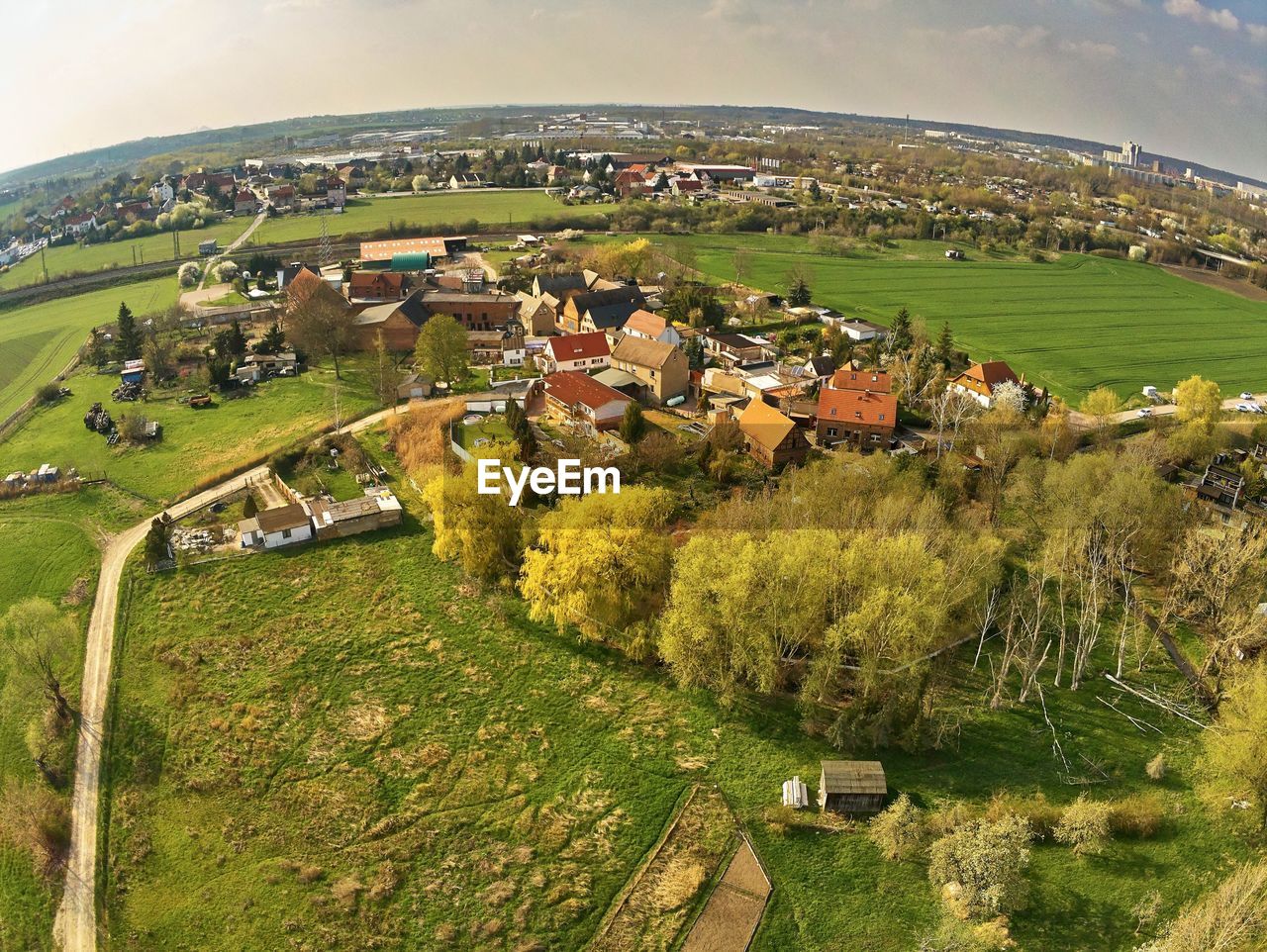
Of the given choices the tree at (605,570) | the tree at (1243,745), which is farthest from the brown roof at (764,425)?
the tree at (1243,745)

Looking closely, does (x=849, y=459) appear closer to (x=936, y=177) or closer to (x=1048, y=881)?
(x=1048, y=881)

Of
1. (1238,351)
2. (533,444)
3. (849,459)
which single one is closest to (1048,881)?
(849,459)

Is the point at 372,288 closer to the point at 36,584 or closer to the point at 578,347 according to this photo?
the point at 578,347

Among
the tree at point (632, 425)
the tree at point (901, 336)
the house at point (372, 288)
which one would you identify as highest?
the house at point (372, 288)

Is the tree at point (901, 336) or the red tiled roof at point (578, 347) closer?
the red tiled roof at point (578, 347)

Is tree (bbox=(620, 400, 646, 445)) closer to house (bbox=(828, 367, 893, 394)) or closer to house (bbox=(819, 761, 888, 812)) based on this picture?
house (bbox=(828, 367, 893, 394))

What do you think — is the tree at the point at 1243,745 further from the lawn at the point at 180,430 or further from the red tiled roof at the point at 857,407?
the lawn at the point at 180,430

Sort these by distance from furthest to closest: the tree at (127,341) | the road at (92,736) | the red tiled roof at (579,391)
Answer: the tree at (127,341), the red tiled roof at (579,391), the road at (92,736)
